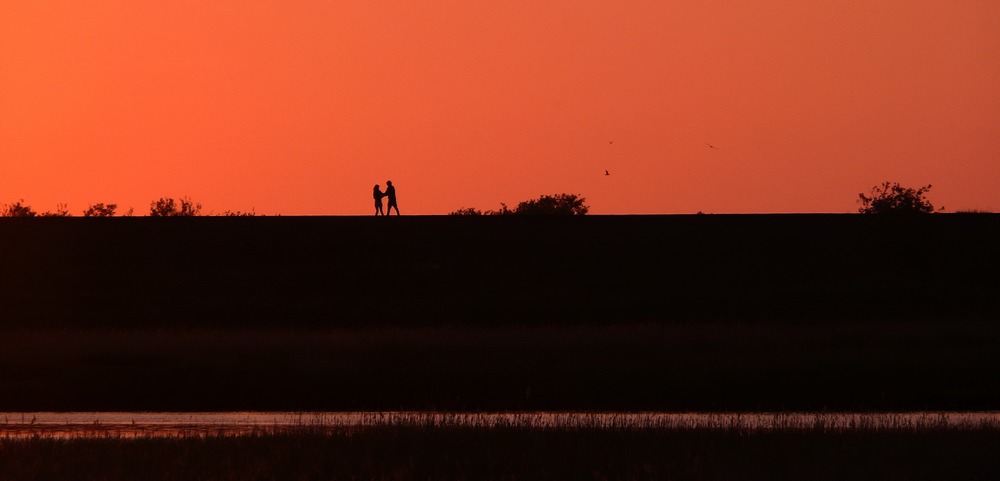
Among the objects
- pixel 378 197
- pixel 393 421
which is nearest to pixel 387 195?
pixel 378 197

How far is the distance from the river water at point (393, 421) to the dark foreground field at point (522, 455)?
1.11 meters

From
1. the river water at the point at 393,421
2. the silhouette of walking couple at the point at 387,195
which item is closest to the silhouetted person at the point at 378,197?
the silhouette of walking couple at the point at 387,195

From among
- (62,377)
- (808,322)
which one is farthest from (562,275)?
(62,377)

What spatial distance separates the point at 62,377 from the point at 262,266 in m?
16.0

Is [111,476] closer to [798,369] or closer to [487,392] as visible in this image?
[487,392]

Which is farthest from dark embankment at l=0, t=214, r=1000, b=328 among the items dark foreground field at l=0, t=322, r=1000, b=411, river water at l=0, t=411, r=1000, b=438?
river water at l=0, t=411, r=1000, b=438

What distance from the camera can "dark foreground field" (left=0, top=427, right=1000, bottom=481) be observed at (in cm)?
2078

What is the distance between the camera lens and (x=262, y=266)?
51938mm

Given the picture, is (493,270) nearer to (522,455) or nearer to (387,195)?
(387,195)

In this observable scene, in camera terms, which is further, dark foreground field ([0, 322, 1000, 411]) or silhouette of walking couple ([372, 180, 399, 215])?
silhouette of walking couple ([372, 180, 399, 215])

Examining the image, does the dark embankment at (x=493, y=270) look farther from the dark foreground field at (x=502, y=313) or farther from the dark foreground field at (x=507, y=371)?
the dark foreground field at (x=507, y=371)

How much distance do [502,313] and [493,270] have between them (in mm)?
3302

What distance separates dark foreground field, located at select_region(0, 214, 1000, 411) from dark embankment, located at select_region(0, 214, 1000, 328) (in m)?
0.09

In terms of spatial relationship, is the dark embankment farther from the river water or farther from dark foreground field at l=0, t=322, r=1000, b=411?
the river water
